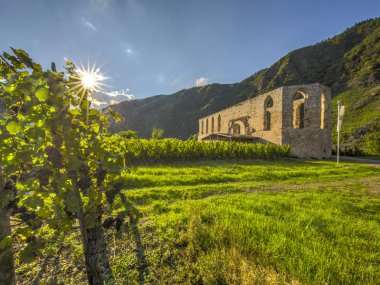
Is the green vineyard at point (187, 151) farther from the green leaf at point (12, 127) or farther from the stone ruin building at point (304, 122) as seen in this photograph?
the green leaf at point (12, 127)

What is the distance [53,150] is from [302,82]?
106m

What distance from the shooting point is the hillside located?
65.8 meters

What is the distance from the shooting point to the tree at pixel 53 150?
1.26 meters

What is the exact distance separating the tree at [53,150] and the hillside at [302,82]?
187 feet

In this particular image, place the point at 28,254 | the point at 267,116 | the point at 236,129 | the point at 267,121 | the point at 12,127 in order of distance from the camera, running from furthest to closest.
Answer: the point at 236,129, the point at 267,116, the point at 267,121, the point at 28,254, the point at 12,127

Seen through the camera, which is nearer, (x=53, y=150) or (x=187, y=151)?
(x=53, y=150)

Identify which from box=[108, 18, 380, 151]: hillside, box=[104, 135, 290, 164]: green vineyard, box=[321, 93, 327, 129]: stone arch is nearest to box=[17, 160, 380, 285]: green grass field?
box=[104, 135, 290, 164]: green vineyard

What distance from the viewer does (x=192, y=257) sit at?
287cm

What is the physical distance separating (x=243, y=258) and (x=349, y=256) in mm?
1386

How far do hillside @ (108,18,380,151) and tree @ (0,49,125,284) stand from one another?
57096 millimetres

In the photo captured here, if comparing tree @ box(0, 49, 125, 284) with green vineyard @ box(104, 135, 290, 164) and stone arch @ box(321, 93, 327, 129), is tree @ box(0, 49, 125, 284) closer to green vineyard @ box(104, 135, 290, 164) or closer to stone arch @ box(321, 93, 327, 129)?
green vineyard @ box(104, 135, 290, 164)

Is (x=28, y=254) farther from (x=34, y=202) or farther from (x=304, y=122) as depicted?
(x=304, y=122)

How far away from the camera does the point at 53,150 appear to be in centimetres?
148

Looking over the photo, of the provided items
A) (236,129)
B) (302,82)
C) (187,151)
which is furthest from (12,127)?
(302,82)
